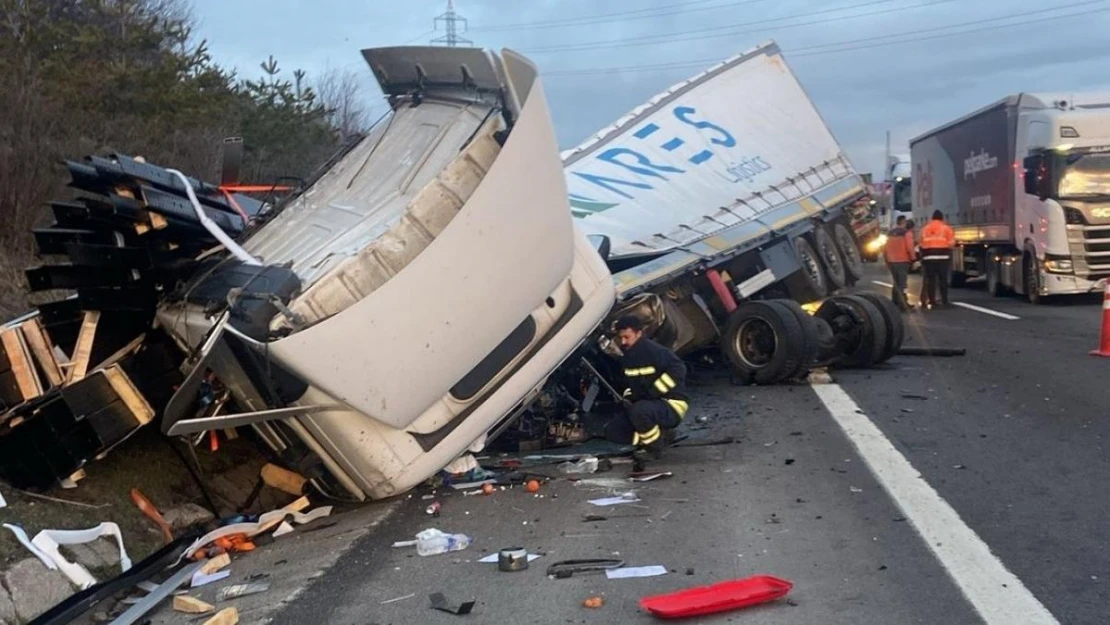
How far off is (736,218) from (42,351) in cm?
745

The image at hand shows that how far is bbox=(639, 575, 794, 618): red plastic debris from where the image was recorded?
443 cm

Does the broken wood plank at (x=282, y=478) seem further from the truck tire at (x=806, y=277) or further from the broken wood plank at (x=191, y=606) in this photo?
the truck tire at (x=806, y=277)

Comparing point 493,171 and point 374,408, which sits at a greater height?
point 493,171

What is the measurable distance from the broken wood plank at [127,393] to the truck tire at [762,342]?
587cm

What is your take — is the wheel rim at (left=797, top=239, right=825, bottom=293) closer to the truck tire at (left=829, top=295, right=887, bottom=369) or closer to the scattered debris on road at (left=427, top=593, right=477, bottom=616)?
the truck tire at (left=829, top=295, right=887, bottom=369)

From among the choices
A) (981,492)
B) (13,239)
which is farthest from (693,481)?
(13,239)

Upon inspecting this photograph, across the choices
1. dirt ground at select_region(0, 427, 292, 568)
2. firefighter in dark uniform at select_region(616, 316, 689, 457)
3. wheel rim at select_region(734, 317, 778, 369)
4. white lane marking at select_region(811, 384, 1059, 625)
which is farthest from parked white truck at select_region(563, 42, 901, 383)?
dirt ground at select_region(0, 427, 292, 568)

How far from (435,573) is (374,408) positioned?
88cm

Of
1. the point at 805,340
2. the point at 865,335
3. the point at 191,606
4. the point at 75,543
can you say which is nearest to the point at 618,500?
the point at 191,606

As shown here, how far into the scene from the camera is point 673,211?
38.7ft

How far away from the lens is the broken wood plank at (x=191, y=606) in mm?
4949

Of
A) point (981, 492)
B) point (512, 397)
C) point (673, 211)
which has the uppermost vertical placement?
point (673, 211)

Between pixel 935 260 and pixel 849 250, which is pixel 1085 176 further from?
pixel 849 250

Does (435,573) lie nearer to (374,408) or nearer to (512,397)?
(374,408)
